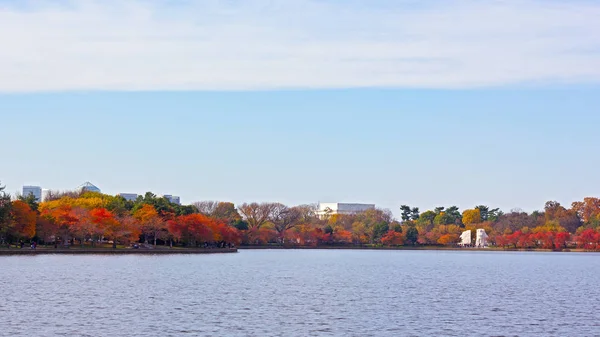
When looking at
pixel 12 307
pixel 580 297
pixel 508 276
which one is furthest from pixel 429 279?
pixel 12 307

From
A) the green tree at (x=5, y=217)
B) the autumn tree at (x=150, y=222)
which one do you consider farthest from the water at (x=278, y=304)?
the autumn tree at (x=150, y=222)

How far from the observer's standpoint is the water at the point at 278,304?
35938 millimetres

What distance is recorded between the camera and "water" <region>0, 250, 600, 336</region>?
35.9 m

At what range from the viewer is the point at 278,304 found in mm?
45969

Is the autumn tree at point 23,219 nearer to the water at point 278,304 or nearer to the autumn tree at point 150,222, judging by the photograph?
the autumn tree at point 150,222

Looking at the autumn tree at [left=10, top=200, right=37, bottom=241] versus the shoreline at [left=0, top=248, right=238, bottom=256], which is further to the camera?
the autumn tree at [left=10, top=200, right=37, bottom=241]

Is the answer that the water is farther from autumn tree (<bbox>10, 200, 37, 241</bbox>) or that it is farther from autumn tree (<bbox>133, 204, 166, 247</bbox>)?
autumn tree (<bbox>133, 204, 166, 247</bbox>)

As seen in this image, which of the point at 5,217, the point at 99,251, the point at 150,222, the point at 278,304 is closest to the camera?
the point at 278,304

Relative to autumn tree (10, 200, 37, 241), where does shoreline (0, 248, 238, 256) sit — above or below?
below

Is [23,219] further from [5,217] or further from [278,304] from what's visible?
[278,304]

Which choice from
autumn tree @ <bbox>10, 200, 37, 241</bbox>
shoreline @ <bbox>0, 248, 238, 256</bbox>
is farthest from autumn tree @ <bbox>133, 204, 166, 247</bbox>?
autumn tree @ <bbox>10, 200, 37, 241</bbox>

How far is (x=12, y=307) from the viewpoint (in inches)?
1623

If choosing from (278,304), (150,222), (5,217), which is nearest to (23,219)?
(5,217)

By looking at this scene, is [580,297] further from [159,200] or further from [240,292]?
[159,200]
